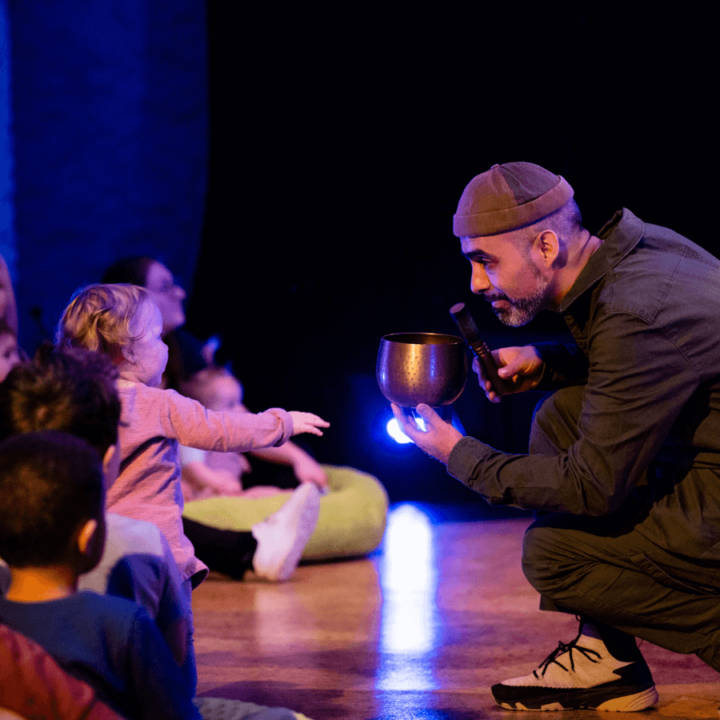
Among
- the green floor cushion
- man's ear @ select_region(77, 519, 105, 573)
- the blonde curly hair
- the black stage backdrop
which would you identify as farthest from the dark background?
man's ear @ select_region(77, 519, 105, 573)

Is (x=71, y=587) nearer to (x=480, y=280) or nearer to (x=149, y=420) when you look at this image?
(x=149, y=420)

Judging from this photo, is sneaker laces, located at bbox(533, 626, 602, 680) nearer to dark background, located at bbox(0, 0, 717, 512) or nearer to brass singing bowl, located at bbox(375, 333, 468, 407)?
brass singing bowl, located at bbox(375, 333, 468, 407)

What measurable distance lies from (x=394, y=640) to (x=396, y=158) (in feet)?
6.60

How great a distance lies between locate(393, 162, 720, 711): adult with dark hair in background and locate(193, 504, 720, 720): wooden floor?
0.15 m

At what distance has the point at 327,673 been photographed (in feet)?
6.70

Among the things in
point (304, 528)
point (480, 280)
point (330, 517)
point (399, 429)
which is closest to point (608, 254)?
point (480, 280)

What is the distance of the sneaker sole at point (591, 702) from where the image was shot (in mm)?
1801

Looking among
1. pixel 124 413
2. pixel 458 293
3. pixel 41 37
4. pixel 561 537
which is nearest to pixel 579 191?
pixel 458 293

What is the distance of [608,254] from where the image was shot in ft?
5.63

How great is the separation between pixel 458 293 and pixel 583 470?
6.77 ft

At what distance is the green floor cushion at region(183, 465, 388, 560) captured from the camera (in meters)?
3.00

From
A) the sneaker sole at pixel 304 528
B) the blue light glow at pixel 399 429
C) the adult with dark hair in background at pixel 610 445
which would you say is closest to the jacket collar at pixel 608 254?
the adult with dark hair in background at pixel 610 445

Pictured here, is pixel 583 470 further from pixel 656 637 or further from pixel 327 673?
pixel 327 673

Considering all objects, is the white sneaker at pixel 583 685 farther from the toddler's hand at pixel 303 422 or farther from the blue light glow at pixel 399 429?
the toddler's hand at pixel 303 422
